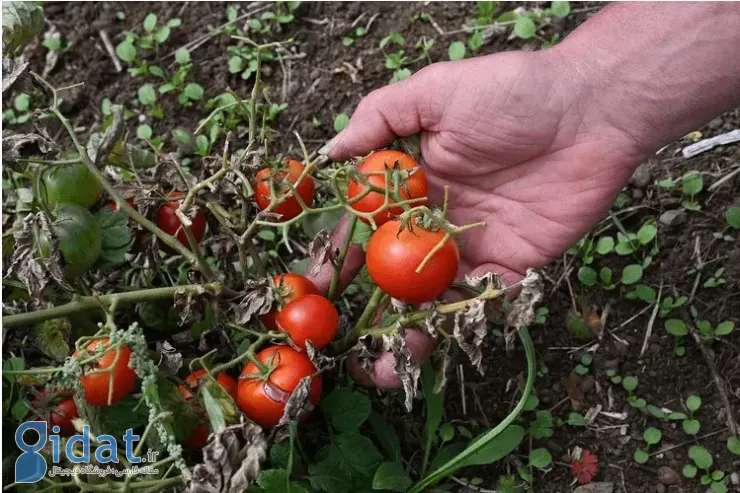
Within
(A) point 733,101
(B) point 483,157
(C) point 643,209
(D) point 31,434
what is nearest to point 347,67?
(B) point 483,157

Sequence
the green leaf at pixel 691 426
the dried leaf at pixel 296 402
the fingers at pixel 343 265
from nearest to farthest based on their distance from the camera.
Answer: the dried leaf at pixel 296 402
the fingers at pixel 343 265
the green leaf at pixel 691 426

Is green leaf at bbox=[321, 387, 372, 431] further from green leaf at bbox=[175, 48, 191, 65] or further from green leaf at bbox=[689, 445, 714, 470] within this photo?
green leaf at bbox=[175, 48, 191, 65]

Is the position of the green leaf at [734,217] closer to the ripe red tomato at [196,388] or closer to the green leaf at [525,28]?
the green leaf at [525,28]

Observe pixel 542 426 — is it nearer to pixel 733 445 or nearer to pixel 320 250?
pixel 733 445

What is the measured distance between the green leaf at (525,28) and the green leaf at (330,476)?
1.49 metres

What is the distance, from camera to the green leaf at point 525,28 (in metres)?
2.48

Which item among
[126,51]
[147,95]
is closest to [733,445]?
[147,95]

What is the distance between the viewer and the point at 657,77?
185 cm

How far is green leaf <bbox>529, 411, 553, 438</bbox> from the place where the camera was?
78.0 inches

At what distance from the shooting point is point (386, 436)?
6.19 ft

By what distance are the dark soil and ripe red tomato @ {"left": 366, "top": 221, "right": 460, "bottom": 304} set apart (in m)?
0.66

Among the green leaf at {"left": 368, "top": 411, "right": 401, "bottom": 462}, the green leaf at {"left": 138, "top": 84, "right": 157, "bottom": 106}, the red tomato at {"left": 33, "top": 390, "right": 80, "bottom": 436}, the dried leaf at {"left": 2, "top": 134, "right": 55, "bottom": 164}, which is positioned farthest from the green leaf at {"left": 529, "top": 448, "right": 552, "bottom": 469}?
the green leaf at {"left": 138, "top": 84, "right": 157, "bottom": 106}

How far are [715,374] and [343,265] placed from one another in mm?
1025

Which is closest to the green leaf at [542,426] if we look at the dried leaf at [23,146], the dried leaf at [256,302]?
the dried leaf at [256,302]
